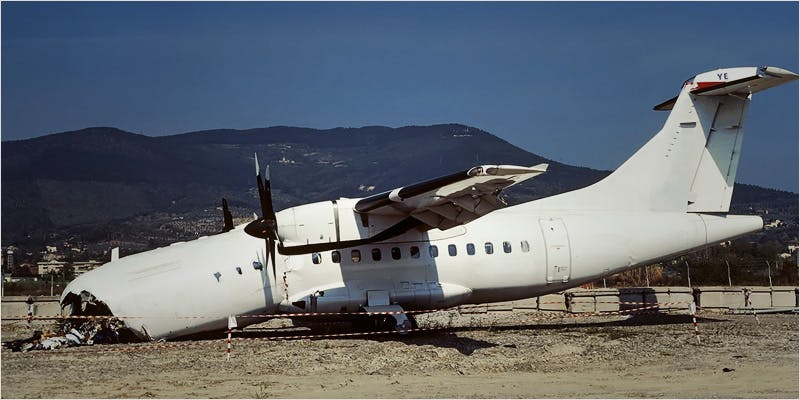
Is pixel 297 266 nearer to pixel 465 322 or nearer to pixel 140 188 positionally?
pixel 465 322

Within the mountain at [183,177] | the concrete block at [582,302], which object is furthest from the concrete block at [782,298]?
the mountain at [183,177]

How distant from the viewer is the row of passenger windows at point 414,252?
2109cm

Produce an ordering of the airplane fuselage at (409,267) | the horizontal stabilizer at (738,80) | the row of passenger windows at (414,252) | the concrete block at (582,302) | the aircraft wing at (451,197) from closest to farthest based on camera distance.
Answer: the aircraft wing at (451,197), the airplane fuselage at (409,267), the row of passenger windows at (414,252), the horizontal stabilizer at (738,80), the concrete block at (582,302)

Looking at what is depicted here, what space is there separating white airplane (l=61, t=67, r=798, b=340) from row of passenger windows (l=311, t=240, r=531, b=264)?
0.02 meters

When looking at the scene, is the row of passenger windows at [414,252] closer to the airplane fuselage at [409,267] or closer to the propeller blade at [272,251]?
the airplane fuselage at [409,267]

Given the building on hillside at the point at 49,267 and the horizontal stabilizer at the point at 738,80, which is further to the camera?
the building on hillside at the point at 49,267

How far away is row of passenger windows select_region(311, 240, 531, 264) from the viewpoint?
2109 centimetres

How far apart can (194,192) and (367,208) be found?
131 metres

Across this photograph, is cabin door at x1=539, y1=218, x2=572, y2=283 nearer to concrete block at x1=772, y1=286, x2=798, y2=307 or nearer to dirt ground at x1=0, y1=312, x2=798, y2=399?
dirt ground at x1=0, y1=312, x2=798, y2=399

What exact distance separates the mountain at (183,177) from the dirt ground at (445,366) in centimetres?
7229

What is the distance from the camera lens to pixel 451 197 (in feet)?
63.7

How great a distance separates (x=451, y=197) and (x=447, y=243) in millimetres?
2605

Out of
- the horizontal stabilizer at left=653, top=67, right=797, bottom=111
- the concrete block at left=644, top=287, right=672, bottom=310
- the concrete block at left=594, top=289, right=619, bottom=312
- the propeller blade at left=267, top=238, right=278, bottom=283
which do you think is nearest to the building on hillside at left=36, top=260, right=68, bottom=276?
the concrete block at left=594, top=289, right=619, bottom=312

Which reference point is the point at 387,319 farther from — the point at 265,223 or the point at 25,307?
the point at 25,307
